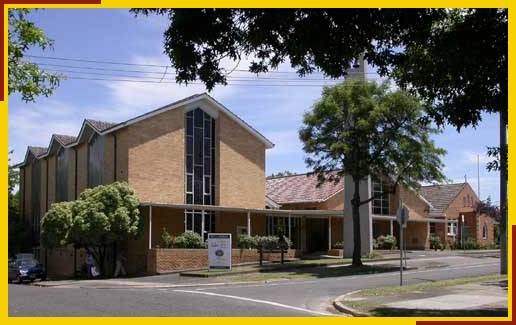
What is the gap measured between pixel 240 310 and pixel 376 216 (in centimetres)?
2992

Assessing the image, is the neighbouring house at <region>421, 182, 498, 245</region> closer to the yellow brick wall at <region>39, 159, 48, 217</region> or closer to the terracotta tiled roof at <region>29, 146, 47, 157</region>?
the yellow brick wall at <region>39, 159, 48, 217</region>

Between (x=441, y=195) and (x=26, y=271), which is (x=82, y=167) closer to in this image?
(x=26, y=271)

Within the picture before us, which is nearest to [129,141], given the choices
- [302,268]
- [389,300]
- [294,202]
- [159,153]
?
[159,153]

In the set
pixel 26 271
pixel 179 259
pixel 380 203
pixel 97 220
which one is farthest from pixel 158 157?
pixel 380 203

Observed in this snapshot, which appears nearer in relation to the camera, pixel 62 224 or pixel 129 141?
pixel 62 224

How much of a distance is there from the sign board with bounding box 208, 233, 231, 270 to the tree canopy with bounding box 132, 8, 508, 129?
1845 centimetres

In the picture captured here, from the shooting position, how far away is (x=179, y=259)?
109 ft

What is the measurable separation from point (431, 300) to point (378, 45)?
766 centimetres

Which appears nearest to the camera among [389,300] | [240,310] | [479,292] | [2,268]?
[2,268]

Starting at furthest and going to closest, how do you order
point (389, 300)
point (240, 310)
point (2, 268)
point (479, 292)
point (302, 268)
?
point (302, 268) → point (479, 292) → point (389, 300) → point (240, 310) → point (2, 268)

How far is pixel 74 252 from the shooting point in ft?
132

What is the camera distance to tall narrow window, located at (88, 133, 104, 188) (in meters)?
39.0

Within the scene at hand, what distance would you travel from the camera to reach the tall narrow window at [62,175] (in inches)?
1746

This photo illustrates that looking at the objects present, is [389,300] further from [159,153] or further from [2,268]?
[159,153]
